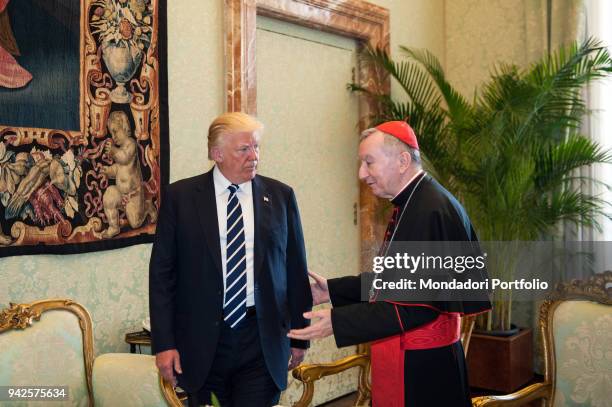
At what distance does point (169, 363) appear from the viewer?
7.21 feet

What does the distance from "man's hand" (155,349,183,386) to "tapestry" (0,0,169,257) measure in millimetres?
907

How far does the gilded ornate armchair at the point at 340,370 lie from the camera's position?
8.11 feet

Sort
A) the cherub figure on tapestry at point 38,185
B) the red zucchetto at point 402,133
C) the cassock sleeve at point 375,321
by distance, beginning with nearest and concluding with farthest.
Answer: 1. the cassock sleeve at point 375,321
2. the red zucchetto at point 402,133
3. the cherub figure on tapestry at point 38,185

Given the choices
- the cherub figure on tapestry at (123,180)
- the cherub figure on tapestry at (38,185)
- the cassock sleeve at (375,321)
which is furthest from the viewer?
the cherub figure on tapestry at (123,180)

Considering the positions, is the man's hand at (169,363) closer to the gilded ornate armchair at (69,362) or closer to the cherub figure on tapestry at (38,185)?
the gilded ornate armchair at (69,362)

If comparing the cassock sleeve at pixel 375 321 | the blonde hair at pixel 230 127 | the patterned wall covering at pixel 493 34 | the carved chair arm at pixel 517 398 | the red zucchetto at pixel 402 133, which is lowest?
the carved chair arm at pixel 517 398

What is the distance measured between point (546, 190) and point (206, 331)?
3.05m

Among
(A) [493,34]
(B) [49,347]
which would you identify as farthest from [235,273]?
(A) [493,34]

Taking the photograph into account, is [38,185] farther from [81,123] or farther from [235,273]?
[235,273]

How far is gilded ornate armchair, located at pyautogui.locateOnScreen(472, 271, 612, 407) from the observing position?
7.39 feet

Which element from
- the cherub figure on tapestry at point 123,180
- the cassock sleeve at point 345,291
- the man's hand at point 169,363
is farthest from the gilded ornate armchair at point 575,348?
the cherub figure on tapestry at point 123,180

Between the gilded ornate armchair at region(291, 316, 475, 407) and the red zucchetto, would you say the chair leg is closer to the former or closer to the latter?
the gilded ornate armchair at region(291, 316, 475, 407)

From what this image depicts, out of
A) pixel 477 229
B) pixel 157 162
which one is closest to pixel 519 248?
pixel 477 229

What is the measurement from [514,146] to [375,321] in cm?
264
